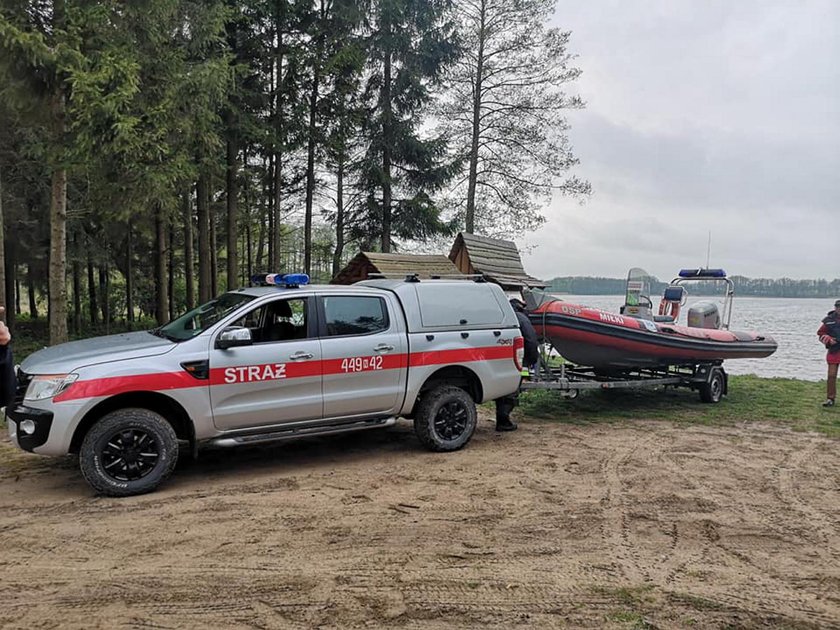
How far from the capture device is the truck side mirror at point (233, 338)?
18.7ft

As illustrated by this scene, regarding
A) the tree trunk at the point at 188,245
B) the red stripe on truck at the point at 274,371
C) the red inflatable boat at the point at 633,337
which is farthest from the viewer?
the tree trunk at the point at 188,245

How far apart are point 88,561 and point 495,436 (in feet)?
16.7

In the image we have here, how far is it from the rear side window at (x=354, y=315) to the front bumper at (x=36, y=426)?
2.67 m

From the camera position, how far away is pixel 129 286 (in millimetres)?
22531

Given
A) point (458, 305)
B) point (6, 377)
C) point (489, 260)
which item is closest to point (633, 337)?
point (458, 305)

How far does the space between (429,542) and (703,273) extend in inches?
403

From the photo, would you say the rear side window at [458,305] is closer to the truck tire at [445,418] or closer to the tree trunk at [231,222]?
the truck tire at [445,418]

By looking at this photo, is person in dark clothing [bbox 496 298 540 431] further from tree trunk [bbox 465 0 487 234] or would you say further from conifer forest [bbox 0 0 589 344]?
tree trunk [bbox 465 0 487 234]

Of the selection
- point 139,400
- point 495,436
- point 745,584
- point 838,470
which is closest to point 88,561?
point 139,400

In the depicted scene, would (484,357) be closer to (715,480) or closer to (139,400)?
(715,480)

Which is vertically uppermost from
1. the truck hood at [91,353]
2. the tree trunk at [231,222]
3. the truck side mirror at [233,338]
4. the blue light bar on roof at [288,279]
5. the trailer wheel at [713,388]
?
the tree trunk at [231,222]

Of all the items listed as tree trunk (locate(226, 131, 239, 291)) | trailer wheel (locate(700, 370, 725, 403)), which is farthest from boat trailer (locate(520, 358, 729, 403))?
tree trunk (locate(226, 131, 239, 291))

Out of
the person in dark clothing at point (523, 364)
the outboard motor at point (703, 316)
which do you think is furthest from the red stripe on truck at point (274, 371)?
the outboard motor at point (703, 316)

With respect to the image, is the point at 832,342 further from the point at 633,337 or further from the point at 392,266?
the point at 392,266
